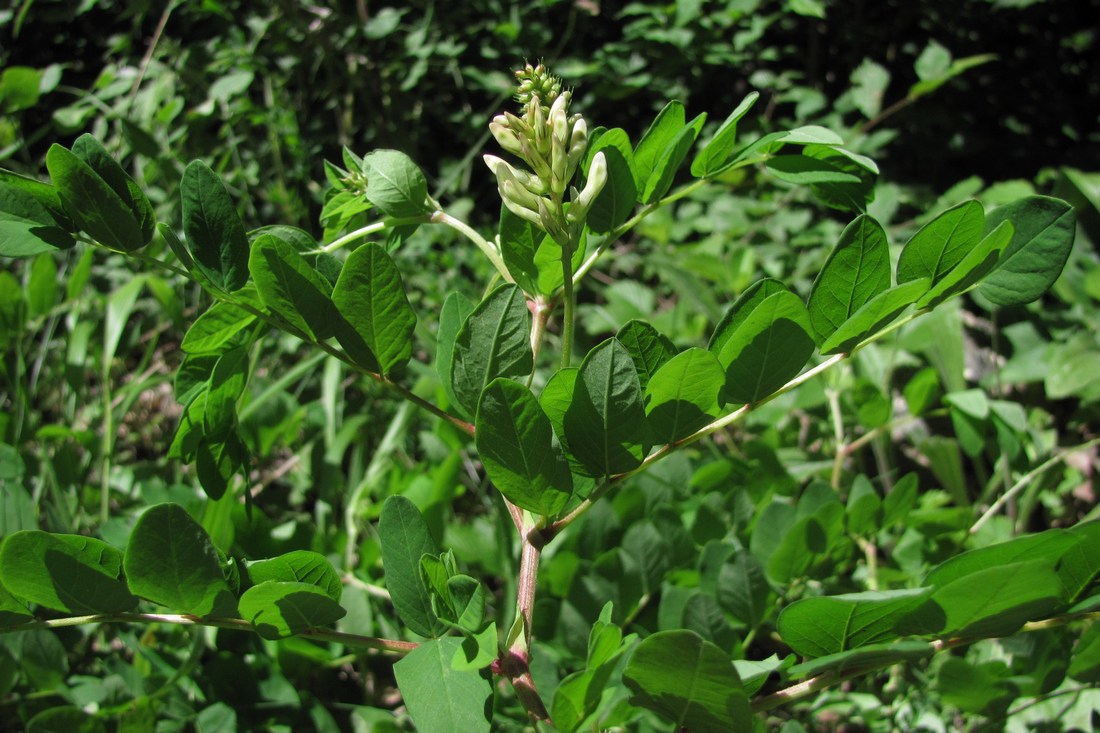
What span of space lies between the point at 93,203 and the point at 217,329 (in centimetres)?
11

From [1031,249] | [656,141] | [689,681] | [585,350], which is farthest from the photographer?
[585,350]

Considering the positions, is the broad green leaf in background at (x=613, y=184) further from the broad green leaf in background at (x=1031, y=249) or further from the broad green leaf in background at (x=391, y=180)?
the broad green leaf in background at (x=1031, y=249)

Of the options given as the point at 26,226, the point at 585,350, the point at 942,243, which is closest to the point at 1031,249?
the point at 942,243

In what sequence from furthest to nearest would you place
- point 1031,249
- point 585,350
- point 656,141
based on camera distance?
point 585,350 → point 656,141 → point 1031,249

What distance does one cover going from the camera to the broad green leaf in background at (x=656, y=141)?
2.00 feet

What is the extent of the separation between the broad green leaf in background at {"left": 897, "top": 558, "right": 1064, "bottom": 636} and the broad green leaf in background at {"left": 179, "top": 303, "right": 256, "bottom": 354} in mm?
459

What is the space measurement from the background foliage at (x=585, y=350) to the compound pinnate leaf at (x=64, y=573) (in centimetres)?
14

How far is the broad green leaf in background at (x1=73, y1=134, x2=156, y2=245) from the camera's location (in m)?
0.53

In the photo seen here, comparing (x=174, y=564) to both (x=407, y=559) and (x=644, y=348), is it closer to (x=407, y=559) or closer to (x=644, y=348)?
(x=407, y=559)

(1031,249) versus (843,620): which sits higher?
(1031,249)

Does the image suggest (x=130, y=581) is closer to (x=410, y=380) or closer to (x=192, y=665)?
(x=192, y=665)

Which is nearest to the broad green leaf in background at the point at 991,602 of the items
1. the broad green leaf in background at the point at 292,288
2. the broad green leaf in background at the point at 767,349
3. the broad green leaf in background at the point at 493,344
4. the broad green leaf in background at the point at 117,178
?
the broad green leaf in background at the point at 767,349

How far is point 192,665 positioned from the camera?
803 mm

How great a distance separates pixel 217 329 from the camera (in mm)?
583
